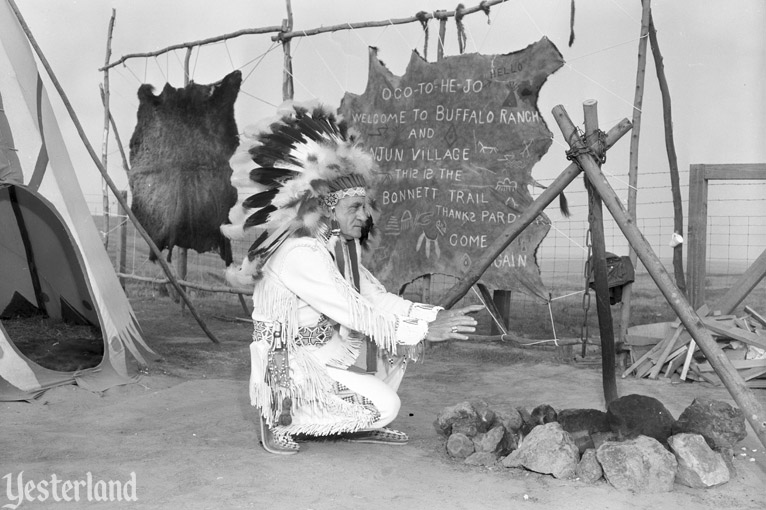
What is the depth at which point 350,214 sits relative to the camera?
3875 millimetres

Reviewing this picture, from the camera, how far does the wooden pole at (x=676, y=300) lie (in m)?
3.42

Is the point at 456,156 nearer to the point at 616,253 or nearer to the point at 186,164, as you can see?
the point at 186,164

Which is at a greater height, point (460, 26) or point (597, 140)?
point (460, 26)

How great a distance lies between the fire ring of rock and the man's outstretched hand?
1.48 feet

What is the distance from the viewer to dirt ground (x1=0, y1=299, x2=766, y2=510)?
314 centimetres

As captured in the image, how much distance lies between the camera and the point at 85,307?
20.5 ft

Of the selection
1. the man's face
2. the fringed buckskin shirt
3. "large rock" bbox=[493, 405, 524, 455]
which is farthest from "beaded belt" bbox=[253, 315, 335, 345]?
"large rock" bbox=[493, 405, 524, 455]

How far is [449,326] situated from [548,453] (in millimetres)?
682

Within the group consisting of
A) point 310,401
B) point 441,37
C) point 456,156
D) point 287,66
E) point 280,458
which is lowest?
point 280,458

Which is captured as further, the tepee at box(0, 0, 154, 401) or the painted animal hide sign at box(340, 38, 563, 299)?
the painted animal hide sign at box(340, 38, 563, 299)

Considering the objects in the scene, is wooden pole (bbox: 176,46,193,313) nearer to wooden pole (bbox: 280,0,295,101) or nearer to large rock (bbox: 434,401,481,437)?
wooden pole (bbox: 280,0,295,101)

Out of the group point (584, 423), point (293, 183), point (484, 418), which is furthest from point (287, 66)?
point (584, 423)

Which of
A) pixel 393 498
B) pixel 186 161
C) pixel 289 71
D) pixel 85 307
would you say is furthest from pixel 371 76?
pixel 393 498

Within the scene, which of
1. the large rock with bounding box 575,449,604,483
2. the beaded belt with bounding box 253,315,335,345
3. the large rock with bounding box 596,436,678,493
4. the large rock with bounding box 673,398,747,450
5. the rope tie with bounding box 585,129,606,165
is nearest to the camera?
the large rock with bounding box 596,436,678,493
